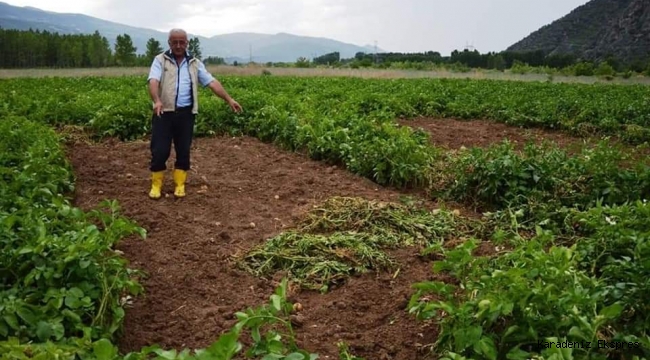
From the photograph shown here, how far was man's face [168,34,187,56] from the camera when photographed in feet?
17.7

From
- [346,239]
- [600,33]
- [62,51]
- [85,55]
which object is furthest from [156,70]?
[600,33]

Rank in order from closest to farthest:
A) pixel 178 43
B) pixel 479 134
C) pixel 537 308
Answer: pixel 537 308
pixel 178 43
pixel 479 134

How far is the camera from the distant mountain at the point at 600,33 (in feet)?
174

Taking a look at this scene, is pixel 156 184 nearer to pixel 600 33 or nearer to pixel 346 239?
pixel 346 239

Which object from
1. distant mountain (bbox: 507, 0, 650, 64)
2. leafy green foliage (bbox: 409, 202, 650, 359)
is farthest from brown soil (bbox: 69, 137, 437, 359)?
distant mountain (bbox: 507, 0, 650, 64)

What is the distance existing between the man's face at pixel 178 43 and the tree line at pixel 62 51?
3964 centimetres

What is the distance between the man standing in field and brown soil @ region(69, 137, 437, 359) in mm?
332

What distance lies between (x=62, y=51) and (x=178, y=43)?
49707 mm

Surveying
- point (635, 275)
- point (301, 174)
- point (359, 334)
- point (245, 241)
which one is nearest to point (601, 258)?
point (635, 275)

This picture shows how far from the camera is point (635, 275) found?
9.32ft

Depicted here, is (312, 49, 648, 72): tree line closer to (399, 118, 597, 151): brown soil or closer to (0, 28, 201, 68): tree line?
(0, 28, 201, 68): tree line

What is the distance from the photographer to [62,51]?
49500 mm

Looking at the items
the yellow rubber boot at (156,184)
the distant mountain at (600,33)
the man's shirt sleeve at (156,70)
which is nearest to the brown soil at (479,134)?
the yellow rubber boot at (156,184)

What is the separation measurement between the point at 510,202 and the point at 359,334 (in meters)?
2.56
